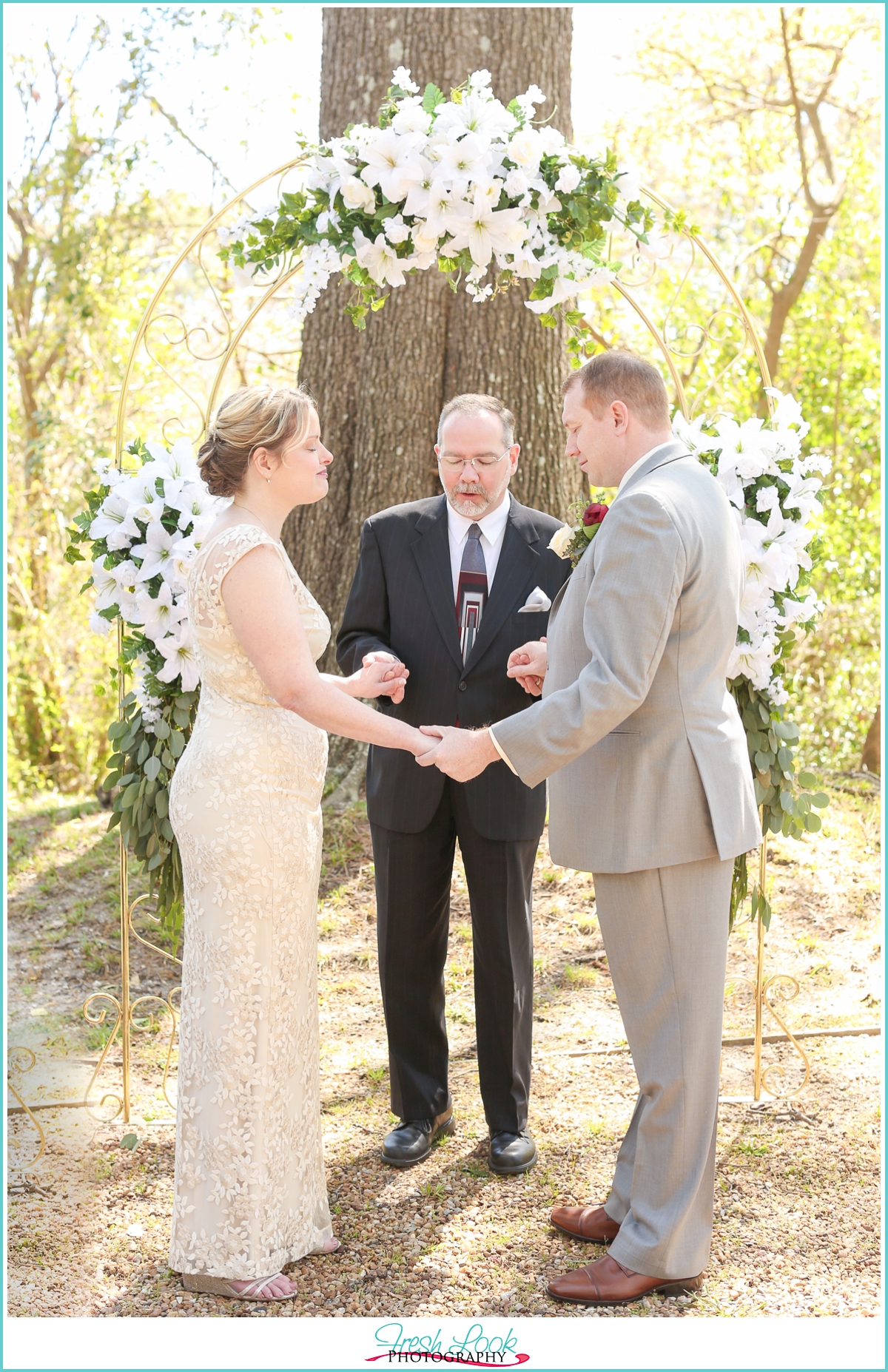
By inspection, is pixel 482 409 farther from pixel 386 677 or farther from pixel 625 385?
pixel 386 677

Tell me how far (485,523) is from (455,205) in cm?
90

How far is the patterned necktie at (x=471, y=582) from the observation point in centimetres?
354

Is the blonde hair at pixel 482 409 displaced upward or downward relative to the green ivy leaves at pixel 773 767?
upward

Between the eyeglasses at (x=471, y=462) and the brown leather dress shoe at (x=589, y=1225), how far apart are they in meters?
2.11

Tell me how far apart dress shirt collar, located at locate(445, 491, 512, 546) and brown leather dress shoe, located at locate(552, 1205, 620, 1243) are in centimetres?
192

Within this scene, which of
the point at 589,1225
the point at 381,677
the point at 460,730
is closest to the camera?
the point at 460,730

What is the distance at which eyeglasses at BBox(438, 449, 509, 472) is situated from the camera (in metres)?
3.43

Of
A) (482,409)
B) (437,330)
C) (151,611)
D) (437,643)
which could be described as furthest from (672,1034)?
(437,330)

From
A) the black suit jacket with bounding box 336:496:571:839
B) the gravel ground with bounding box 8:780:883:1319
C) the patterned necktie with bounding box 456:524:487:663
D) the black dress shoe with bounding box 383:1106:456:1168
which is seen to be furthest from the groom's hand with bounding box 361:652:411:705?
the gravel ground with bounding box 8:780:883:1319

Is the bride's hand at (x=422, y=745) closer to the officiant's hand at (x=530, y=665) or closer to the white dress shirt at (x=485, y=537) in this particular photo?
the officiant's hand at (x=530, y=665)

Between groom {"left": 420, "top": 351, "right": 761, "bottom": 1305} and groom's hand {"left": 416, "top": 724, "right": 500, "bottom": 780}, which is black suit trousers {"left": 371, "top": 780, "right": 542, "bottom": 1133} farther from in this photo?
groom {"left": 420, "top": 351, "right": 761, "bottom": 1305}

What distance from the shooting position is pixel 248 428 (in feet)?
9.37

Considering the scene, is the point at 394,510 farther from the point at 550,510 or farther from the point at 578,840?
the point at 550,510

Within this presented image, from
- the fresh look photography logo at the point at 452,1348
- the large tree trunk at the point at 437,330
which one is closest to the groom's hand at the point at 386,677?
the fresh look photography logo at the point at 452,1348
